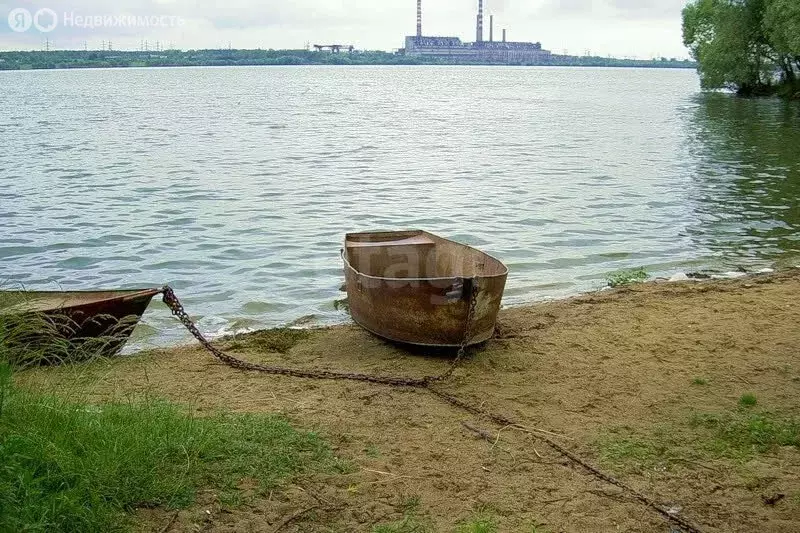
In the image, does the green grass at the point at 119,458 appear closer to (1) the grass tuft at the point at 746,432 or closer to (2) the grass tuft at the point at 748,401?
(1) the grass tuft at the point at 746,432

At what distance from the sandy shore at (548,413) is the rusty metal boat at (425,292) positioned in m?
0.25

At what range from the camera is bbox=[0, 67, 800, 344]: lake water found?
484 inches

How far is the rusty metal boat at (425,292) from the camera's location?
7.63m

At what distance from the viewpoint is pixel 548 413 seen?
6500mm

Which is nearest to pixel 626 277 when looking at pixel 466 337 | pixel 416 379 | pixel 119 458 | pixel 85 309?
pixel 466 337

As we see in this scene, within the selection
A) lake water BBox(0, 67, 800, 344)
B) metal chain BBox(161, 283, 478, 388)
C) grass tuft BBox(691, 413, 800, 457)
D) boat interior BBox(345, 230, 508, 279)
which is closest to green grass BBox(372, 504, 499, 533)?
grass tuft BBox(691, 413, 800, 457)

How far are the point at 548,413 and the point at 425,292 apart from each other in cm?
178

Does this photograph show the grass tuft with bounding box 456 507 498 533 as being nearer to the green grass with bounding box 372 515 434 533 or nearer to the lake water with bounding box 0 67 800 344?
the green grass with bounding box 372 515 434 533

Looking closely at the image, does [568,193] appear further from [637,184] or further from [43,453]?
[43,453]

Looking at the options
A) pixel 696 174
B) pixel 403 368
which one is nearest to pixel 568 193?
pixel 696 174

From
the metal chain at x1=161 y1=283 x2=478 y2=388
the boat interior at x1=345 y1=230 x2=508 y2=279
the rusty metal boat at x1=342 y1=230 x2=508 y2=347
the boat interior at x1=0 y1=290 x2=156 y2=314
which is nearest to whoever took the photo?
the metal chain at x1=161 y1=283 x2=478 y2=388

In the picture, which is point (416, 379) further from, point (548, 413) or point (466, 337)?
point (548, 413)

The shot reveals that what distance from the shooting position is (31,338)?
6543mm

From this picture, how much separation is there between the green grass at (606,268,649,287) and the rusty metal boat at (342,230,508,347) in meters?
3.18
